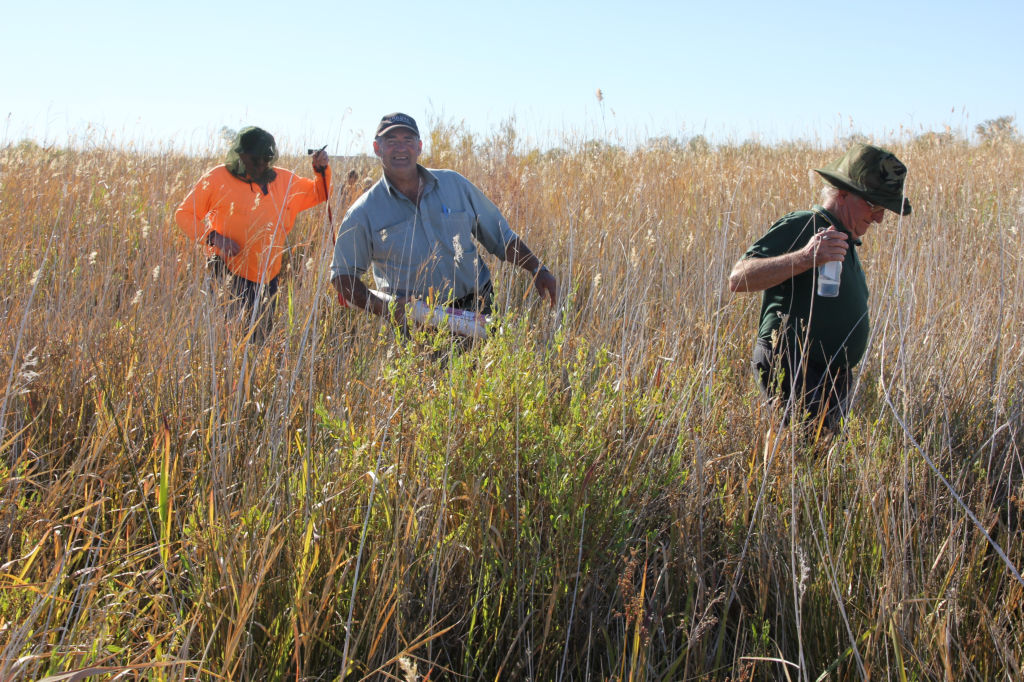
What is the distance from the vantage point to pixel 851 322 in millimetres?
2672

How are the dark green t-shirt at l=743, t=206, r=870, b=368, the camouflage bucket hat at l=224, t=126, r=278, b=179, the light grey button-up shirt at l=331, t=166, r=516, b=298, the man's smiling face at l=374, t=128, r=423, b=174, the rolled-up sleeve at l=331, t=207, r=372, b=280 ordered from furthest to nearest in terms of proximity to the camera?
→ the camouflage bucket hat at l=224, t=126, r=278, b=179, the man's smiling face at l=374, t=128, r=423, b=174, the light grey button-up shirt at l=331, t=166, r=516, b=298, the rolled-up sleeve at l=331, t=207, r=372, b=280, the dark green t-shirt at l=743, t=206, r=870, b=368

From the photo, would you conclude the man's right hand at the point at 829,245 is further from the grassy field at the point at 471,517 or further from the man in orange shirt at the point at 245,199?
the man in orange shirt at the point at 245,199

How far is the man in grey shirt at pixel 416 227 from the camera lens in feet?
11.1

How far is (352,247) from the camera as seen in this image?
3400 mm

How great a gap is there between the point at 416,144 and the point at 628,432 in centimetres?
215

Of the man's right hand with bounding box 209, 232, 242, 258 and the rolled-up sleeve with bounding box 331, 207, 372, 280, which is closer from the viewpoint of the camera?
the rolled-up sleeve with bounding box 331, 207, 372, 280

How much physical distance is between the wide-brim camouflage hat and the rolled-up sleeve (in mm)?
1992

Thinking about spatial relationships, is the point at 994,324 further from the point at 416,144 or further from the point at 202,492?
the point at 202,492

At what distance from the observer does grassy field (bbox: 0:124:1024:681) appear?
1440 mm

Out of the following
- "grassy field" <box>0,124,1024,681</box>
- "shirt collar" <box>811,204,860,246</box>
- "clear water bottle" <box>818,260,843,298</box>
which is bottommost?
"grassy field" <box>0,124,1024,681</box>

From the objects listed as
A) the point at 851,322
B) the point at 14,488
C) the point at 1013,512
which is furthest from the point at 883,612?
the point at 14,488

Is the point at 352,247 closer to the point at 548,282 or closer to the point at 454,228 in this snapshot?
the point at 454,228

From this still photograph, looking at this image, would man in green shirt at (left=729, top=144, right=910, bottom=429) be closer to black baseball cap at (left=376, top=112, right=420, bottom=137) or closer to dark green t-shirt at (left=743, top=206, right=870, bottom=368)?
dark green t-shirt at (left=743, top=206, right=870, bottom=368)

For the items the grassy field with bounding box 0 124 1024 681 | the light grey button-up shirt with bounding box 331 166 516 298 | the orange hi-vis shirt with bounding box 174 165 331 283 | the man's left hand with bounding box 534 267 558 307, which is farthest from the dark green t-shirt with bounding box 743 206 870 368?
the orange hi-vis shirt with bounding box 174 165 331 283
